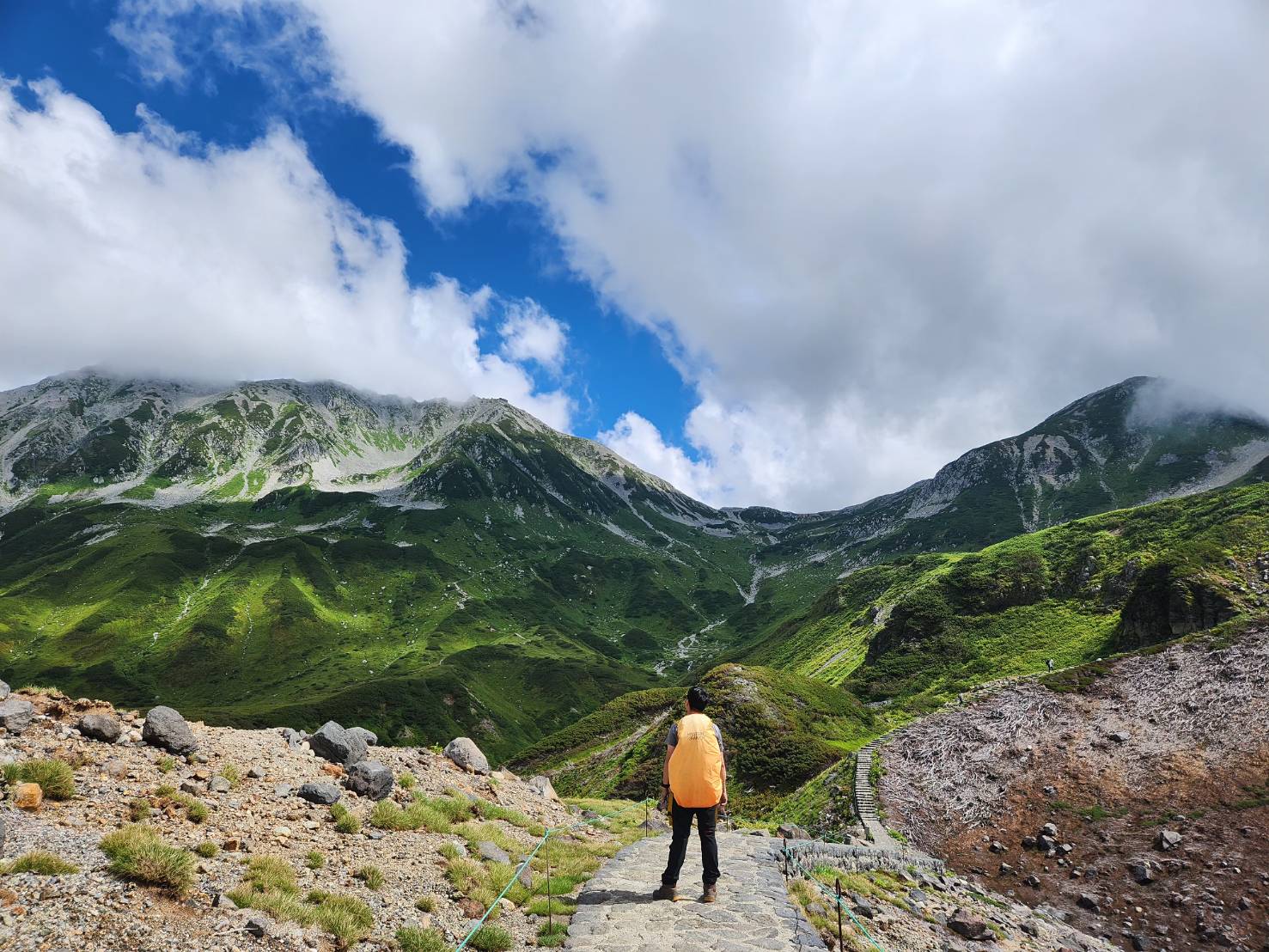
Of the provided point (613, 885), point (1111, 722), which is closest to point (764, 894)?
point (613, 885)

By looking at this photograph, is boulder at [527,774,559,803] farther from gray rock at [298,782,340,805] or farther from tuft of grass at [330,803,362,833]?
gray rock at [298,782,340,805]

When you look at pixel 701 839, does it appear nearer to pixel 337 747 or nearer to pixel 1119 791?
pixel 337 747

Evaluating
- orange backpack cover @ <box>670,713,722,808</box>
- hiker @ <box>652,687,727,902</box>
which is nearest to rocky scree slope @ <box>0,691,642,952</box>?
hiker @ <box>652,687,727,902</box>

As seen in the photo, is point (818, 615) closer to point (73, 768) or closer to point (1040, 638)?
point (1040, 638)

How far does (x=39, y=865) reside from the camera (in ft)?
26.0

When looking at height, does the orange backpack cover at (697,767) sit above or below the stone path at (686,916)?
above

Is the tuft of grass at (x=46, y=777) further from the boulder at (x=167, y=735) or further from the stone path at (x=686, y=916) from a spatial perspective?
the stone path at (x=686, y=916)

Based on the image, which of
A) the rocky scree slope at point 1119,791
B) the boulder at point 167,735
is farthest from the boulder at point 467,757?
the rocky scree slope at point 1119,791

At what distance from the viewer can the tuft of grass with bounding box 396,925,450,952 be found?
29.7 ft

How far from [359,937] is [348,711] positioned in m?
159

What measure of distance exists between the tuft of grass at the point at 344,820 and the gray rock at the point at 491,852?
9.00ft

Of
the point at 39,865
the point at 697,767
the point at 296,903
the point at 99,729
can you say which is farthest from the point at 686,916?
the point at 99,729

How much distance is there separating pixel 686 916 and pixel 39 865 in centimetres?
1005

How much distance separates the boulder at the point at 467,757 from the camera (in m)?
20.7
